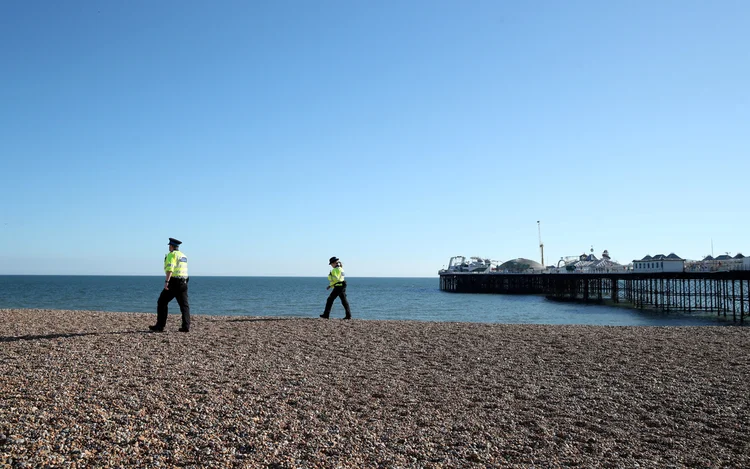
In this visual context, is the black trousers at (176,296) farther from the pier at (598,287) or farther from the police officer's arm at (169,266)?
the pier at (598,287)

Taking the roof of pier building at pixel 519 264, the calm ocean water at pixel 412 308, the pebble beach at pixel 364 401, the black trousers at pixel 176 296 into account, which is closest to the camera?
the pebble beach at pixel 364 401

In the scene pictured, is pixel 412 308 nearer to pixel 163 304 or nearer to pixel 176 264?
pixel 163 304

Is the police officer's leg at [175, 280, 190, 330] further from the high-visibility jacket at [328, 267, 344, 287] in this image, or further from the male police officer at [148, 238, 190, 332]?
the high-visibility jacket at [328, 267, 344, 287]

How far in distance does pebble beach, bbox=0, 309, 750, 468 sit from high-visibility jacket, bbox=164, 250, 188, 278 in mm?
1371

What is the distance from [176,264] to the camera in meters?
11.9

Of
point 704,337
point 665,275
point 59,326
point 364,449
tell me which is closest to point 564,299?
point 665,275

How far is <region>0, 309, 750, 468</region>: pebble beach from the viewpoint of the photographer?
5.02 m

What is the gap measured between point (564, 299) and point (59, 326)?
57632mm

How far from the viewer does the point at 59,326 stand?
1316 cm

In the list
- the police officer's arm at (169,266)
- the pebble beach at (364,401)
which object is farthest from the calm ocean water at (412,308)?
the pebble beach at (364,401)

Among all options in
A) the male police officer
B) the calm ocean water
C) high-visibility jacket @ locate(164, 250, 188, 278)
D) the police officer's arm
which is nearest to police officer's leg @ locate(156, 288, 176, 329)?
the male police officer

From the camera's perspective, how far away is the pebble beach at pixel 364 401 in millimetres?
5016

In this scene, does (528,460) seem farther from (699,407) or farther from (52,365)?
(52,365)

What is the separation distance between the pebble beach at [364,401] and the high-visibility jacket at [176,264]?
1.37 m
